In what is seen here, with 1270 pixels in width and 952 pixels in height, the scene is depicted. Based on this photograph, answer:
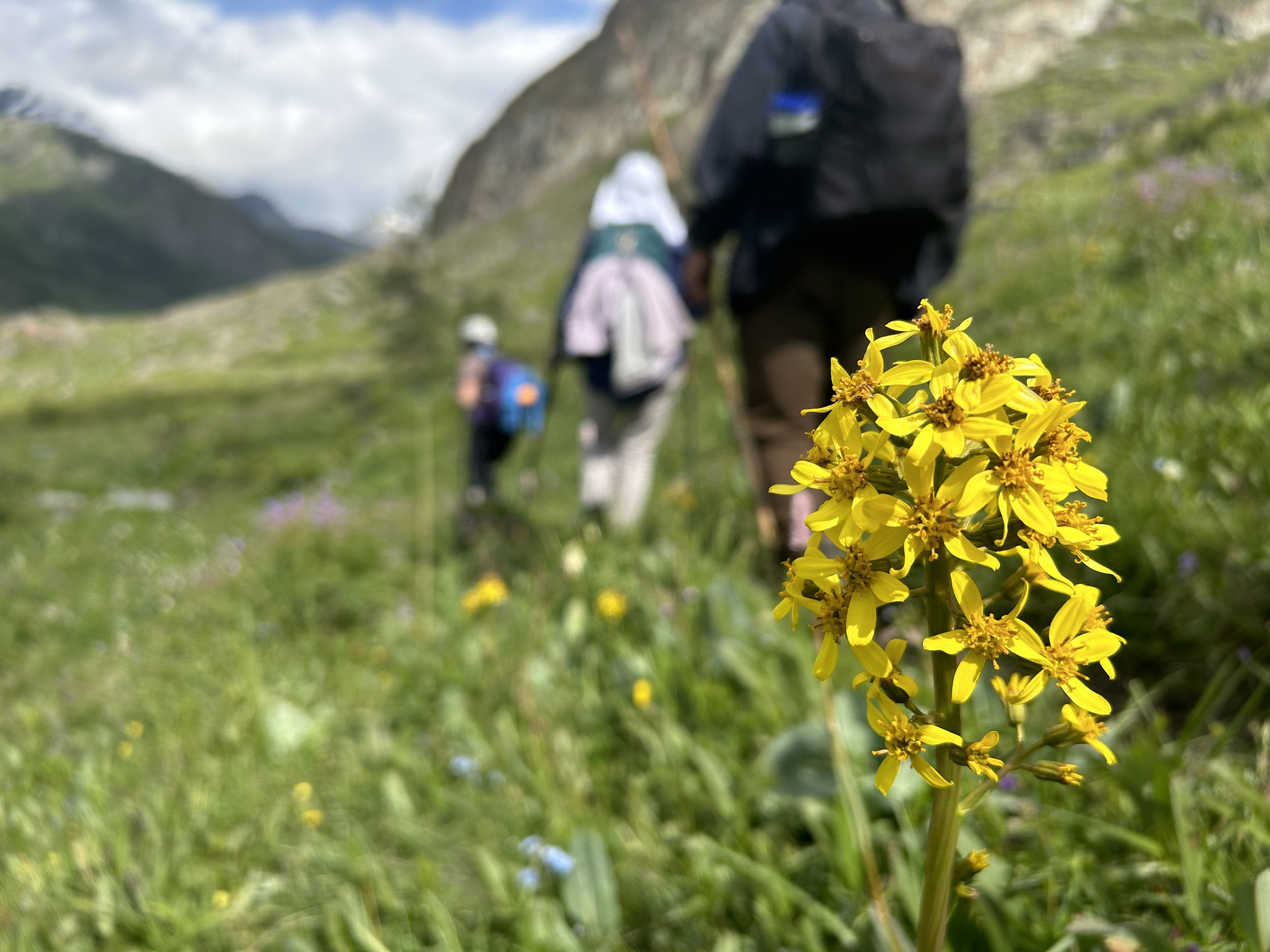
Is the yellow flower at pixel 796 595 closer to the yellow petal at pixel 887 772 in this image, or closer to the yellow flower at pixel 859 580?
the yellow flower at pixel 859 580

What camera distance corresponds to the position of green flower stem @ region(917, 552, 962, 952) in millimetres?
696

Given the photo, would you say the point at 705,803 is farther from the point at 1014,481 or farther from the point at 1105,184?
the point at 1105,184

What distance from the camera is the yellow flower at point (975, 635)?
670 millimetres

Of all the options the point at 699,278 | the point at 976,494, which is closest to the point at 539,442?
the point at 699,278

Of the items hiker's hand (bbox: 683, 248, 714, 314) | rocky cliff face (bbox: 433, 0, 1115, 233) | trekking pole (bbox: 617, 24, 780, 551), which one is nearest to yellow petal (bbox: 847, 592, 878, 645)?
trekking pole (bbox: 617, 24, 780, 551)

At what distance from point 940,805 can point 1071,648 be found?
0.20 metres

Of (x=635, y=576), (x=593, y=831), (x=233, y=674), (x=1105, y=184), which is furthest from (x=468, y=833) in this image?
(x=1105, y=184)

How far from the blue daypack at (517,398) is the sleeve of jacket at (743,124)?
313 centimetres

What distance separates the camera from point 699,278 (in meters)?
3.30

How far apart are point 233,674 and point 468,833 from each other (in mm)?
1842

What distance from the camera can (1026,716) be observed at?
5.86 feet

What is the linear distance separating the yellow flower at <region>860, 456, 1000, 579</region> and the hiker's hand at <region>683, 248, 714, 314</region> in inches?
102

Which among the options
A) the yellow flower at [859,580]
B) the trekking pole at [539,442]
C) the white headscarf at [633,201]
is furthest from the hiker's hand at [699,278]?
the yellow flower at [859,580]

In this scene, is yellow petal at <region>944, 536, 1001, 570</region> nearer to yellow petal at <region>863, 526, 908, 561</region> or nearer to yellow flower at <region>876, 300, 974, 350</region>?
yellow petal at <region>863, 526, 908, 561</region>
